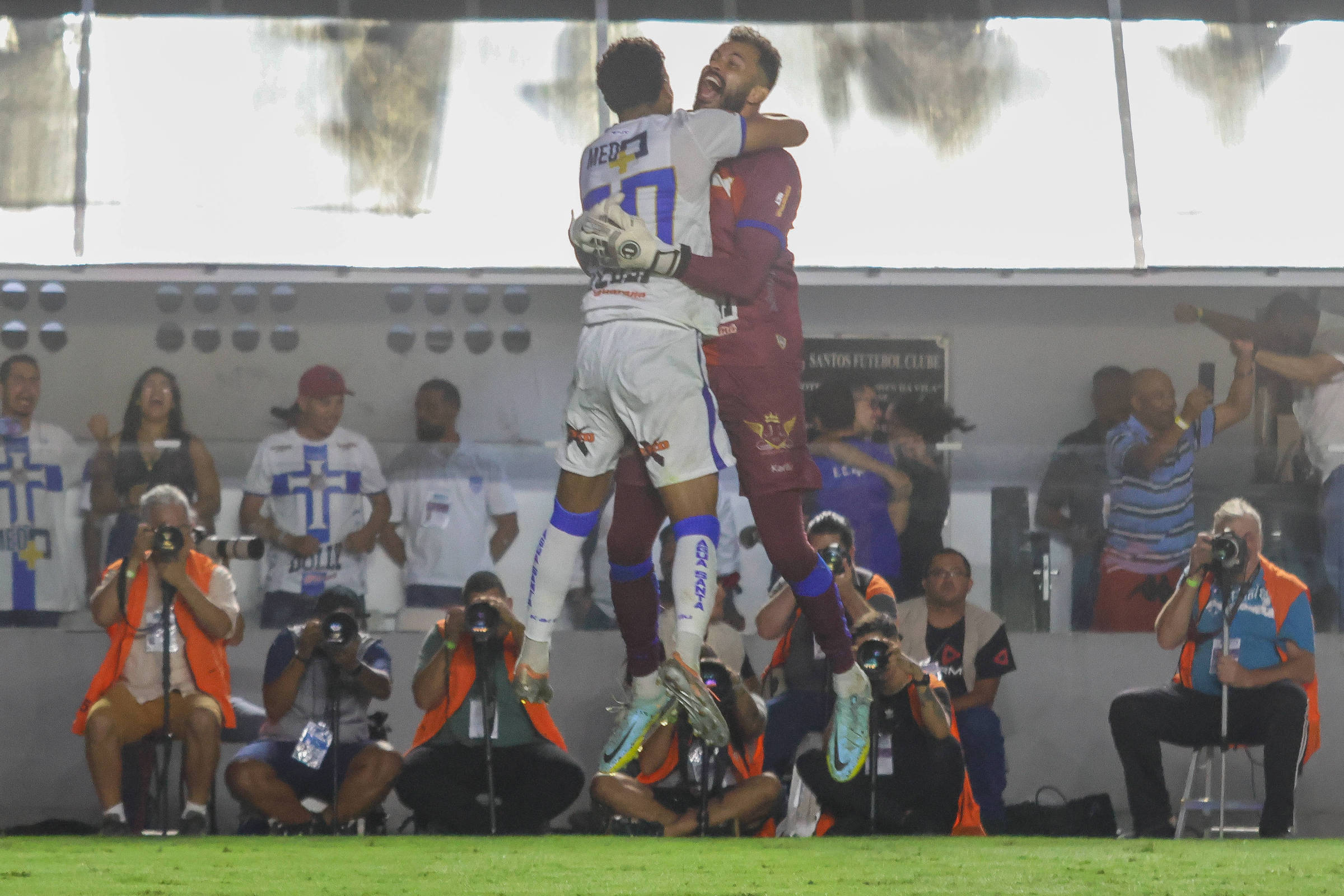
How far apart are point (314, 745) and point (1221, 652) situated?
361 cm

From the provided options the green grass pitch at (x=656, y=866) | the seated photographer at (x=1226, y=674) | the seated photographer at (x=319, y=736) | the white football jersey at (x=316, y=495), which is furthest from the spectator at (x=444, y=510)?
the seated photographer at (x=1226, y=674)

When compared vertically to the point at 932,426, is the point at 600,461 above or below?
below

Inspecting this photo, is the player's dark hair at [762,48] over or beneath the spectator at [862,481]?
over

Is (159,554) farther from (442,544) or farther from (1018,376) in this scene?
(1018,376)

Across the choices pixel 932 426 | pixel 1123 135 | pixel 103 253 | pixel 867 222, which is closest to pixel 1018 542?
pixel 932 426

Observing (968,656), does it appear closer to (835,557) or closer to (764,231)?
(835,557)

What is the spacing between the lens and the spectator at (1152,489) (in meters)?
6.86

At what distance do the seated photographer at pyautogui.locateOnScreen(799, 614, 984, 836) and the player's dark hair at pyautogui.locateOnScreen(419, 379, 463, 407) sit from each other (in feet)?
7.60

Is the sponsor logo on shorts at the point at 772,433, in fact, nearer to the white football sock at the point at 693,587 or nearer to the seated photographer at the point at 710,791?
the white football sock at the point at 693,587

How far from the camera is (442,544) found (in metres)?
6.86

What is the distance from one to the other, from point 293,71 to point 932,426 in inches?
142

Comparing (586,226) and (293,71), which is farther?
(293,71)

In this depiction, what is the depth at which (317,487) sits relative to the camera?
22.6ft

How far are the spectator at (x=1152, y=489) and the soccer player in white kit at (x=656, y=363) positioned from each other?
3357 millimetres
